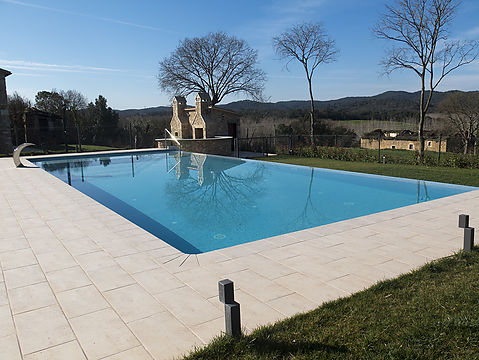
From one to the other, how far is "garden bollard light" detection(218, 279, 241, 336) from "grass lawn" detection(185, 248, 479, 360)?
8 cm

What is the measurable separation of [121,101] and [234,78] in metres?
10.1

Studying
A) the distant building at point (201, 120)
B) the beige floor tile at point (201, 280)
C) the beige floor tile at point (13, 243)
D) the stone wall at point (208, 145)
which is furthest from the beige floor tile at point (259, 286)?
the distant building at point (201, 120)

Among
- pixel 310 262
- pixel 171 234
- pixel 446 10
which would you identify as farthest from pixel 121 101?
pixel 310 262

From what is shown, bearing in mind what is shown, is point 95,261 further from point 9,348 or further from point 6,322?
point 9,348

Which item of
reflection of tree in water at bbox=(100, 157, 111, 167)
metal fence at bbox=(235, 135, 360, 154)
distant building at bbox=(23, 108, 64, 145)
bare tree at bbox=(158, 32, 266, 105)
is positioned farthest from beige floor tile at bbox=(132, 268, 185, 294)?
bare tree at bbox=(158, 32, 266, 105)

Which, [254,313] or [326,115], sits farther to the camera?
[326,115]

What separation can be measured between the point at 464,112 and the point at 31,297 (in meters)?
38.3

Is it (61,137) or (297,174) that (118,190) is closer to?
(297,174)

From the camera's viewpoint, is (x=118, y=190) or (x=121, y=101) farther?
(x=121, y=101)

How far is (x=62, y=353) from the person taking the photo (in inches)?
87.7

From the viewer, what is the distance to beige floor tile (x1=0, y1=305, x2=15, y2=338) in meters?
2.47

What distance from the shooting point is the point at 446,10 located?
13.6 metres

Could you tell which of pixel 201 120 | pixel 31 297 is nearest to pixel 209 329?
pixel 31 297

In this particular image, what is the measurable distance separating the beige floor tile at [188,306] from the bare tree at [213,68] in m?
28.6
